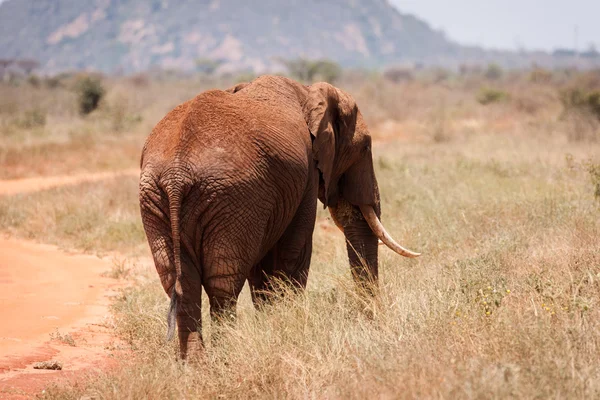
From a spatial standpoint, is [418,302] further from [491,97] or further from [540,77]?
[540,77]

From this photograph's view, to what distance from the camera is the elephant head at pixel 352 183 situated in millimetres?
6059

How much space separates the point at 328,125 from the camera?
5918 millimetres

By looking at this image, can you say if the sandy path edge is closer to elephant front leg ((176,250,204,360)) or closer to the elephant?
the elephant

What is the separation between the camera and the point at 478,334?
4371 mm

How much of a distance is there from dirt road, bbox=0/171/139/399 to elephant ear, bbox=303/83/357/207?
2.26m

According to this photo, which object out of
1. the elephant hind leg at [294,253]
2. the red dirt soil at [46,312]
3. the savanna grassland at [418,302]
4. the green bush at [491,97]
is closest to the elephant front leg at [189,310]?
the savanna grassland at [418,302]

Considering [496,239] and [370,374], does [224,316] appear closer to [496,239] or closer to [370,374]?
[370,374]

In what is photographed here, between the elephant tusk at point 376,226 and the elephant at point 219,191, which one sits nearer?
→ the elephant at point 219,191

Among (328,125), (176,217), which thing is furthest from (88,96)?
(176,217)

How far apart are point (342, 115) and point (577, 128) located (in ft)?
43.7

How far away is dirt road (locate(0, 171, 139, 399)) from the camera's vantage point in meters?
5.58

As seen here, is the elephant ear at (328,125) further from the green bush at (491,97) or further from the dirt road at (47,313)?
the green bush at (491,97)

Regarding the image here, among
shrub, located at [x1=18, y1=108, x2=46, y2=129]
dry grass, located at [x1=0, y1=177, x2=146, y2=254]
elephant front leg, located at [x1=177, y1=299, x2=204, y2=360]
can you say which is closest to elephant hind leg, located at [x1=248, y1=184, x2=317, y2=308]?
elephant front leg, located at [x1=177, y1=299, x2=204, y2=360]

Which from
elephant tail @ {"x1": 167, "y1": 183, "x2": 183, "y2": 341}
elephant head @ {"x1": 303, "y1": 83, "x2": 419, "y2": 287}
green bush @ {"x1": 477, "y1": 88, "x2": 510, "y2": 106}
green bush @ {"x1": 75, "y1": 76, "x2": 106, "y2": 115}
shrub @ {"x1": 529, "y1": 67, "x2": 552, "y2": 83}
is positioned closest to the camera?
elephant tail @ {"x1": 167, "y1": 183, "x2": 183, "y2": 341}
